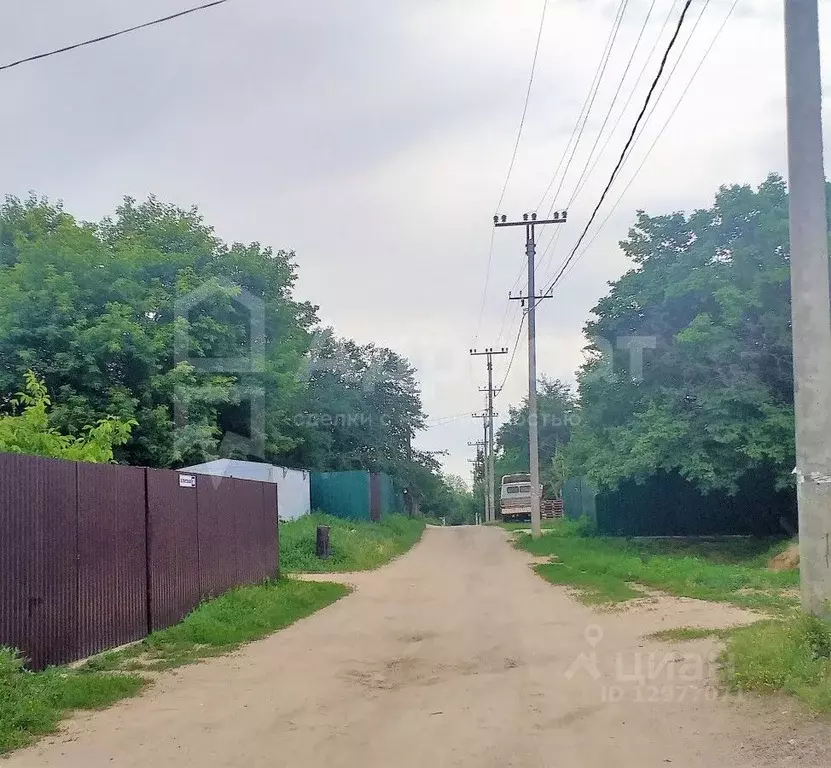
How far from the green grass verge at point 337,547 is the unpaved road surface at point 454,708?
910 cm

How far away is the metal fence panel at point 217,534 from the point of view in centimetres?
1291

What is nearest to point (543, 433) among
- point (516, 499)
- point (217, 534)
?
point (516, 499)

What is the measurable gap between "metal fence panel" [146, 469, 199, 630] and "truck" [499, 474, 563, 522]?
41.1 metres

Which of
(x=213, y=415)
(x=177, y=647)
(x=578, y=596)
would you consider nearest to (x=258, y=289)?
(x=213, y=415)

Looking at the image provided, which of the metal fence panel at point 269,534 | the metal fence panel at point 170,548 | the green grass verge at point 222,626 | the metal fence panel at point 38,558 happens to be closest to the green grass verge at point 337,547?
the metal fence panel at point 269,534

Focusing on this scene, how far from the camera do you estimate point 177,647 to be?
10.3 metres

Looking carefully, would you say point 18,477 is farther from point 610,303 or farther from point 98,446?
point 610,303

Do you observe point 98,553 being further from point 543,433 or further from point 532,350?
point 543,433

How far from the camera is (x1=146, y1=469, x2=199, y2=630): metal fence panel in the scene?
1098 cm

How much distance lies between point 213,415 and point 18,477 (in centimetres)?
1947

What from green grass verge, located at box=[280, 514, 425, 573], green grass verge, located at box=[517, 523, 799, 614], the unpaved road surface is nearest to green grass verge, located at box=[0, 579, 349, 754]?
the unpaved road surface

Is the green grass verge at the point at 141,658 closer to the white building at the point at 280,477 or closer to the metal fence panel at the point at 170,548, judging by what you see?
the metal fence panel at the point at 170,548

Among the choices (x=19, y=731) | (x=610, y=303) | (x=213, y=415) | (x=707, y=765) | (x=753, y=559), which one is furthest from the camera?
(x=213, y=415)

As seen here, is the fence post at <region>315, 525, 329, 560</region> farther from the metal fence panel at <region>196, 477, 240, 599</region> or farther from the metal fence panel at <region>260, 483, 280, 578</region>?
the metal fence panel at <region>196, 477, 240, 599</region>
